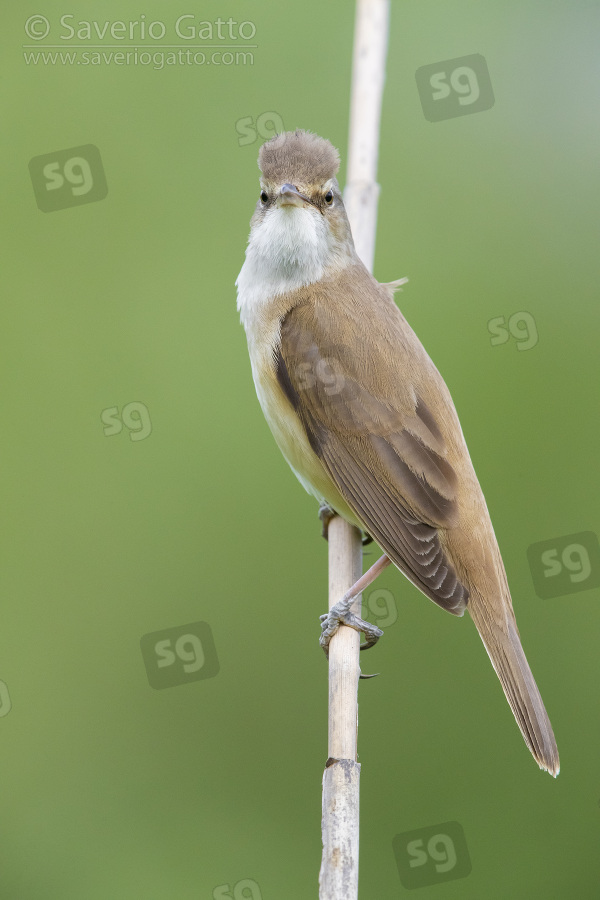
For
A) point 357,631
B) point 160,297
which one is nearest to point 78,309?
point 160,297

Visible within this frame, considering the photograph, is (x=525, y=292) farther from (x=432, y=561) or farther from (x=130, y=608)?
(x=130, y=608)

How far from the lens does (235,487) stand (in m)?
4.86

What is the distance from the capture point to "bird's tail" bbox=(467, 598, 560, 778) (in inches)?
130

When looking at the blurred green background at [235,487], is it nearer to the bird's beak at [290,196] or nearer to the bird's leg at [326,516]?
the bird's leg at [326,516]

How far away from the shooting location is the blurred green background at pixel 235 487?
438 cm

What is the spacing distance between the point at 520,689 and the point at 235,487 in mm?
1979

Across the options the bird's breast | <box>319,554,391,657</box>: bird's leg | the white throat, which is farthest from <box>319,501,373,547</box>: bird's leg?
the white throat

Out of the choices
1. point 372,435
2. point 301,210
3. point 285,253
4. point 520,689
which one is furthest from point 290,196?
point 520,689

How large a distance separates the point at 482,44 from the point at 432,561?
3.40m

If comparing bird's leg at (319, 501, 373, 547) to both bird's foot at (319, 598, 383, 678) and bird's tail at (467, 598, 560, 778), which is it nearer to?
bird's foot at (319, 598, 383, 678)

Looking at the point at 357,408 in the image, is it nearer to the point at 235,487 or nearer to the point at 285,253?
the point at 285,253

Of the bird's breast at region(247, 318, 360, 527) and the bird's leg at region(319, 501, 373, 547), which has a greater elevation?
the bird's breast at region(247, 318, 360, 527)

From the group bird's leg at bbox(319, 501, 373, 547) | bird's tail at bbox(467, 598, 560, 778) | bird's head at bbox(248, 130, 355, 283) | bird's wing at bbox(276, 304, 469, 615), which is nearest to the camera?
bird's tail at bbox(467, 598, 560, 778)

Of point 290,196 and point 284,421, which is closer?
point 290,196
